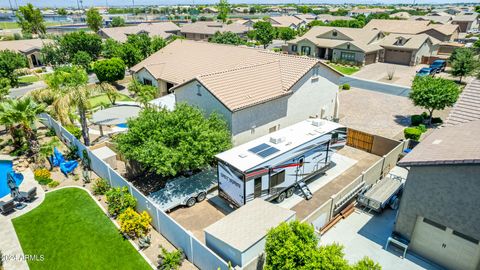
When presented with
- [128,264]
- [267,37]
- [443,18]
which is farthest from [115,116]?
[443,18]

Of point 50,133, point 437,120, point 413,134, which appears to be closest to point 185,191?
point 50,133

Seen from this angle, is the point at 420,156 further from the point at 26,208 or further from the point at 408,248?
the point at 26,208

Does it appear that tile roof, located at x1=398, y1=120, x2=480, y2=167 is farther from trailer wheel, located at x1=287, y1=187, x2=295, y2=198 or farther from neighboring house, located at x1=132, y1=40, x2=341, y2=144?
neighboring house, located at x1=132, y1=40, x2=341, y2=144

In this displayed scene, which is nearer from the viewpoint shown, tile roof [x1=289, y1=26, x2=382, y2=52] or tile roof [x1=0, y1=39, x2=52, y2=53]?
tile roof [x1=0, y1=39, x2=52, y2=53]

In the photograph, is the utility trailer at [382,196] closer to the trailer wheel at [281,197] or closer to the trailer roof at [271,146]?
the trailer wheel at [281,197]

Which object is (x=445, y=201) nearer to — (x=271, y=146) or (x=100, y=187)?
(x=271, y=146)

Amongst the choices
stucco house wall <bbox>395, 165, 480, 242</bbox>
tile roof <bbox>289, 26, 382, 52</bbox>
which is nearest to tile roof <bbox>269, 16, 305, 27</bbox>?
tile roof <bbox>289, 26, 382, 52</bbox>

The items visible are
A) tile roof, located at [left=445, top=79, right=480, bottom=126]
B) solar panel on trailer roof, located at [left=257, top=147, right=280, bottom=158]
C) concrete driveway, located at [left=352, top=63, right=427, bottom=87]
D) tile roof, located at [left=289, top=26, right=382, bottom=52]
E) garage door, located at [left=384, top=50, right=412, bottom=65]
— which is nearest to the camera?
tile roof, located at [left=445, top=79, right=480, bottom=126]
